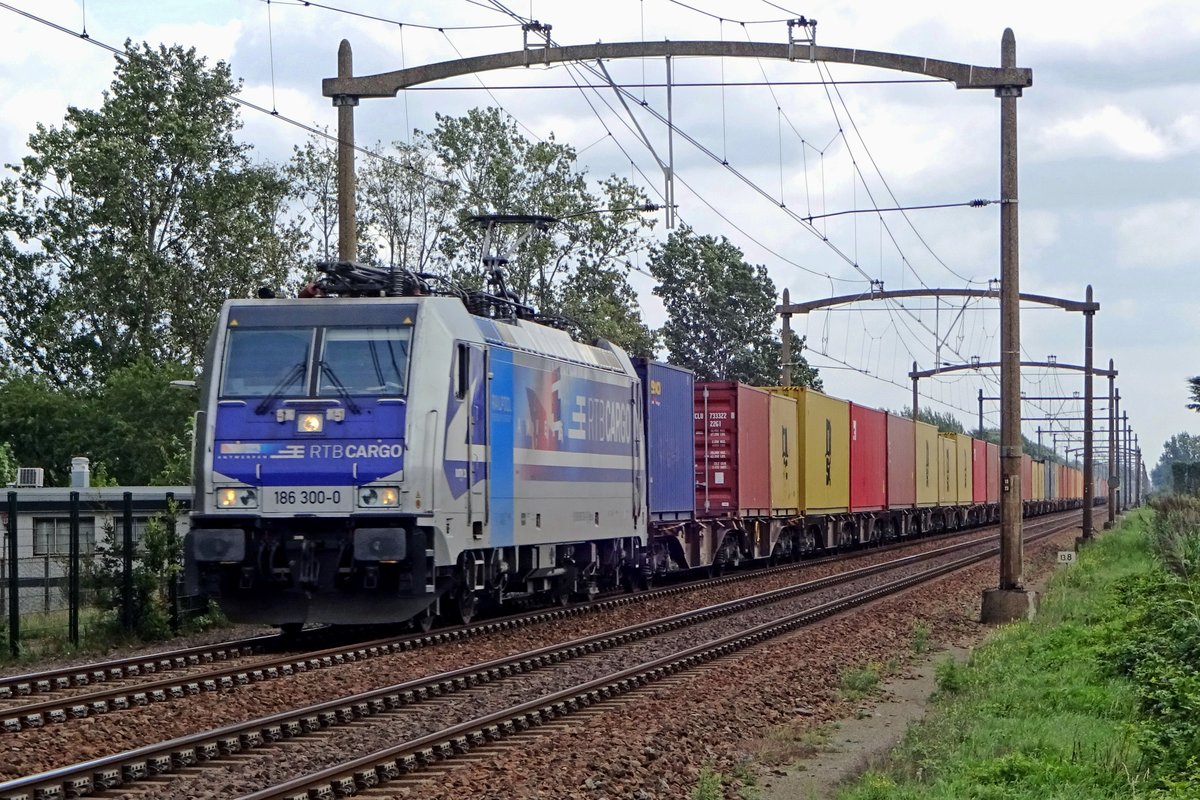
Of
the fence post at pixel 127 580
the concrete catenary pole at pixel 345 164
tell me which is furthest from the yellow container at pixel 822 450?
the fence post at pixel 127 580

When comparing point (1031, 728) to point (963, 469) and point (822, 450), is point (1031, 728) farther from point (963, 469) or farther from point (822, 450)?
point (963, 469)

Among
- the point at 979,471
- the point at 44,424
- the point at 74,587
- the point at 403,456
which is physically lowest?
the point at 74,587

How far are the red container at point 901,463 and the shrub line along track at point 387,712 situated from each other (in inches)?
1010

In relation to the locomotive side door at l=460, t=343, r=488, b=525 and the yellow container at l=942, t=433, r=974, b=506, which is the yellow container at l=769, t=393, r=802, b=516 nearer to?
the locomotive side door at l=460, t=343, r=488, b=525

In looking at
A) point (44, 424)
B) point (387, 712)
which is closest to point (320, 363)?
point (387, 712)

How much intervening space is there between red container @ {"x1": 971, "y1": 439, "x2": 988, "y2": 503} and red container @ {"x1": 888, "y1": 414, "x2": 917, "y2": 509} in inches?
540

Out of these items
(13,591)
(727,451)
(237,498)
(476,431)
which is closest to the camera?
(237,498)

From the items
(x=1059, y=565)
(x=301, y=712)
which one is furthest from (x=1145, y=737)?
(x=1059, y=565)

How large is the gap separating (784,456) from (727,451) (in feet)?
13.4

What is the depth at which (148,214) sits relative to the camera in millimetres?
49719

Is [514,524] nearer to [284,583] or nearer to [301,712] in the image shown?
[284,583]

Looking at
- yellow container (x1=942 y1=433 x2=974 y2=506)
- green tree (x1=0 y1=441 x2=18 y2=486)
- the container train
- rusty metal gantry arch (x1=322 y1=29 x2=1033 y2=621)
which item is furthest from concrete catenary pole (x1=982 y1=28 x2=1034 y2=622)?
yellow container (x1=942 y1=433 x2=974 y2=506)

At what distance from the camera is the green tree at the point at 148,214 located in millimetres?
48969

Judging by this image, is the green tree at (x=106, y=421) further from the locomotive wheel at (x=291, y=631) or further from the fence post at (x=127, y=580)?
the locomotive wheel at (x=291, y=631)
